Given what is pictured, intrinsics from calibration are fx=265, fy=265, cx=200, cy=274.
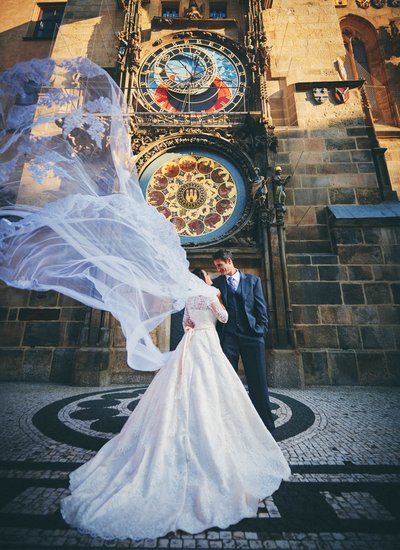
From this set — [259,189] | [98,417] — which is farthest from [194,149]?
[98,417]

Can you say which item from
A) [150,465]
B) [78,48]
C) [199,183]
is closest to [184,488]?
[150,465]

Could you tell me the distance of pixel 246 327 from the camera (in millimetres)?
2969

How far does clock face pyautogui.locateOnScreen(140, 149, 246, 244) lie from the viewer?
7.07m

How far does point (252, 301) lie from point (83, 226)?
1933 mm

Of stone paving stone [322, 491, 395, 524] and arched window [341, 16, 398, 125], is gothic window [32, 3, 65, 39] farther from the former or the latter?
stone paving stone [322, 491, 395, 524]

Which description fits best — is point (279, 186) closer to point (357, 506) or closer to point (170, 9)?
point (357, 506)

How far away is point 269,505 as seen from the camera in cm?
166

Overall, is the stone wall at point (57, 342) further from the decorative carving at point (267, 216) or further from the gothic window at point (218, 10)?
the gothic window at point (218, 10)

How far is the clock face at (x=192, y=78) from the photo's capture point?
317 inches

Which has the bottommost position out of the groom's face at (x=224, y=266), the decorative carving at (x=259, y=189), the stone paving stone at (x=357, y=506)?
the stone paving stone at (x=357, y=506)

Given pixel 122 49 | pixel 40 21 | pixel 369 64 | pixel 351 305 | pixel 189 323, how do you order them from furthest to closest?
pixel 40 21
pixel 369 64
pixel 122 49
pixel 351 305
pixel 189 323

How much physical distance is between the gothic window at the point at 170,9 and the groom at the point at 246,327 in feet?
37.7

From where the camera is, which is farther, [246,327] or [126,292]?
[246,327]

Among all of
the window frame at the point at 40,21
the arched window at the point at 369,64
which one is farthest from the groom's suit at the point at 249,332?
the window frame at the point at 40,21
